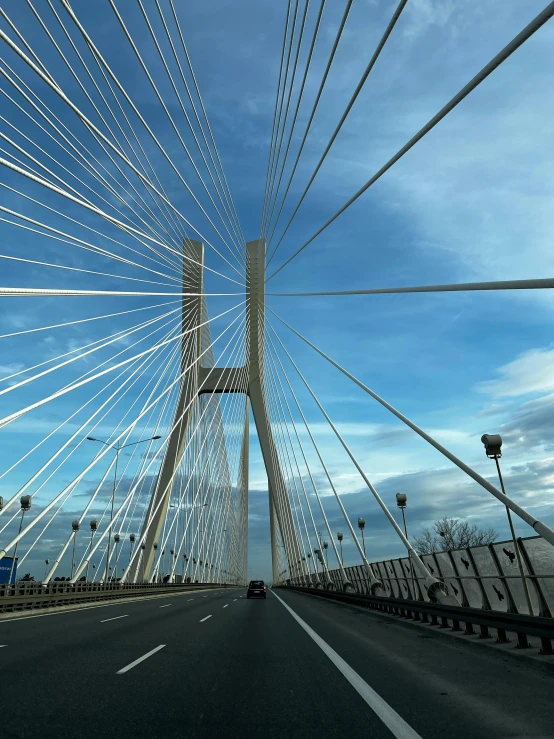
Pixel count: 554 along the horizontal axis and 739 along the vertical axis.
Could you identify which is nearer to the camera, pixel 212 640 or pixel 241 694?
pixel 241 694

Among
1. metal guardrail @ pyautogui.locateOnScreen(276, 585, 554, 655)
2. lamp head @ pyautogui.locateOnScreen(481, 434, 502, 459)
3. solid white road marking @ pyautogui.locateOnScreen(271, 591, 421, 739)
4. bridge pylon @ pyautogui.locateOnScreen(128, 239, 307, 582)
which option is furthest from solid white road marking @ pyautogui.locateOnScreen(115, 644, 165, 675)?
bridge pylon @ pyautogui.locateOnScreen(128, 239, 307, 582)

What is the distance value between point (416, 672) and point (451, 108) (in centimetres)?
701

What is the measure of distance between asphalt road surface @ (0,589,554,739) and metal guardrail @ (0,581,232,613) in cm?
1003

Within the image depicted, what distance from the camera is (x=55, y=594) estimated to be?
22.5 metres

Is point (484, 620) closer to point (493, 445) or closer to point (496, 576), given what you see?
point (496, 576)

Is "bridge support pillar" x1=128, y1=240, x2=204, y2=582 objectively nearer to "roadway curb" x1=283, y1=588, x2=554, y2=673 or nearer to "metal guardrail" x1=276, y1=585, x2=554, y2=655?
"metal guardrail" x1=276, y1=585, x2=554, y2=655

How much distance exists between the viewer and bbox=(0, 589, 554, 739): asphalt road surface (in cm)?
451

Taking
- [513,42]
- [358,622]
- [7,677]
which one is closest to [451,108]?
[513,42]

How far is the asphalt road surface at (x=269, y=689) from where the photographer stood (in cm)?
451

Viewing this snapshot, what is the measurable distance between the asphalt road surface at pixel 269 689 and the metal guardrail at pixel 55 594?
10.0m

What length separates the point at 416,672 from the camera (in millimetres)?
6918

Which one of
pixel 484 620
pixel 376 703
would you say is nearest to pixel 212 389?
pixel 484 620

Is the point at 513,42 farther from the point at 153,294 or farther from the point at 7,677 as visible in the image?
the point at 153,294

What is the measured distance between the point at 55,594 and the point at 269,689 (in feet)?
62.9
